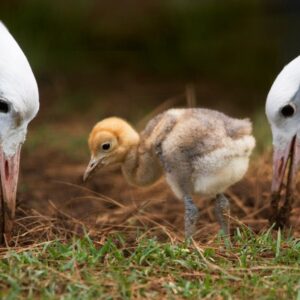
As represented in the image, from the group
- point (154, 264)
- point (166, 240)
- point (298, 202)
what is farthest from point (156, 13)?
point (154, 264)

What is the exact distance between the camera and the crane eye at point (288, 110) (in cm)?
564

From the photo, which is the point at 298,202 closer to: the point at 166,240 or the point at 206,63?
the point at 166,240

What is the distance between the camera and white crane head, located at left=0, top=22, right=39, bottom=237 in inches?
211

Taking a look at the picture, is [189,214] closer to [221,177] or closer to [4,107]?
[221,177]

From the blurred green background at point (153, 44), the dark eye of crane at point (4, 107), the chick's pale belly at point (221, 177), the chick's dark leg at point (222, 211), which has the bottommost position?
the chick's dark leg at point (222, 211)

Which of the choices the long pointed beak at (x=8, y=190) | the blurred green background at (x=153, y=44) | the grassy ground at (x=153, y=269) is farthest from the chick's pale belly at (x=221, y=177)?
the blurred green background at (x=153, y=44)

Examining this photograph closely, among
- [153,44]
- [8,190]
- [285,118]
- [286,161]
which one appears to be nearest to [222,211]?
[286,161]

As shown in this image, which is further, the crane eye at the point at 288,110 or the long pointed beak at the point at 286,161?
the long pointed beak at the point at 286,161

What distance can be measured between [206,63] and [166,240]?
7757 mm

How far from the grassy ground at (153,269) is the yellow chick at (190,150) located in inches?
14.2

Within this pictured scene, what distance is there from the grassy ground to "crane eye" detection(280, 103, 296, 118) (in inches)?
28.4

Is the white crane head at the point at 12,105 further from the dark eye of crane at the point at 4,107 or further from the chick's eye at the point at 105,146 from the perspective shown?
the chick's eye at the point at 105,146

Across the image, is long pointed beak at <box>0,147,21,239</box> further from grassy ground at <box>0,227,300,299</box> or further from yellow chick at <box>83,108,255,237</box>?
yellow chick at <box>83,108,255,237</box>

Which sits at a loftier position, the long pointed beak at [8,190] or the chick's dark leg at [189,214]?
the long pointed beak at [8,190]
